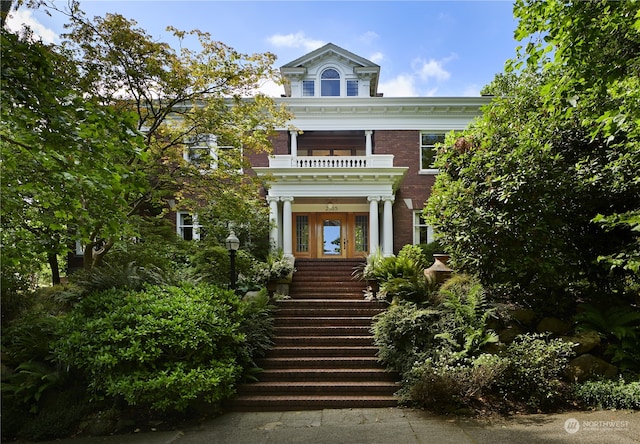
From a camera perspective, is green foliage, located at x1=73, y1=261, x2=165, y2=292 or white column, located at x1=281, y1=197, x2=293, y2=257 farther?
white column, located at x1=281, y1=197, x2=293, y2=257

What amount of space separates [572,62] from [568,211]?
311 cm

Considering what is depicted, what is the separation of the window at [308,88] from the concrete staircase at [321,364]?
37.0 ft

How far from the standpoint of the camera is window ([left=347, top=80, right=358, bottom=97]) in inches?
657

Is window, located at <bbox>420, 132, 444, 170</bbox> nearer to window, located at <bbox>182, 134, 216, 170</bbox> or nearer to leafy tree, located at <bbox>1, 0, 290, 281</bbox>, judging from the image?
leafy tree, located at <bbox>1, 0, 290, 281</bbox>

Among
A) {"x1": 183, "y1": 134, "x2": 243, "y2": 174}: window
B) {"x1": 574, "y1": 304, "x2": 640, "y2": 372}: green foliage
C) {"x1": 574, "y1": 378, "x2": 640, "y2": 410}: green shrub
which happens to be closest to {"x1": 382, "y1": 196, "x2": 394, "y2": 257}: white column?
{"x1": 183, "y1": 134, "x2": 243, "y2": 174}: window

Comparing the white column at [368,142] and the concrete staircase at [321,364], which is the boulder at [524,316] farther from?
the white column at [368,142]

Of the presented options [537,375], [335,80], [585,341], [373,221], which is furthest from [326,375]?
→ [335,80]

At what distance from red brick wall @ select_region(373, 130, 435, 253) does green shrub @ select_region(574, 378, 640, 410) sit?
1051 cm

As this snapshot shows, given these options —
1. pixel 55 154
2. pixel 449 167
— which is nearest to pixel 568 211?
pixel 449 167

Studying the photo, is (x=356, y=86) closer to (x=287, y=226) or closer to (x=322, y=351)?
(x=287, y=226)

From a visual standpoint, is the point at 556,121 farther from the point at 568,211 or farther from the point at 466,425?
the point at 466,425

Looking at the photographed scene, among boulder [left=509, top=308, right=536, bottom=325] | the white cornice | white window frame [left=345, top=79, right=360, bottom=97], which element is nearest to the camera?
boulder [left=509, top=308, right=536, bottom=325]

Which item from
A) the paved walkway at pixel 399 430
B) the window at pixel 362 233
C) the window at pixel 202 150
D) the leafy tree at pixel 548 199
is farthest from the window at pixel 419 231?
the paved walkway at pixel 399 430

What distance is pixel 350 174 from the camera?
14.0 m
